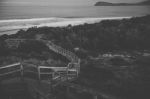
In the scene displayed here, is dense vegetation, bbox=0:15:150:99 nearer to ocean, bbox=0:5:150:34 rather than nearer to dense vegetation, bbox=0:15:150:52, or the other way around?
dense vegetation, bbox=0:15:150:52

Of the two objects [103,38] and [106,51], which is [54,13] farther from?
[106,51]

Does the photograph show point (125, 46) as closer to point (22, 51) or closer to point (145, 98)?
point (22, 51)

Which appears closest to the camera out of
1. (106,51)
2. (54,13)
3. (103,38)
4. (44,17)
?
(106,51)

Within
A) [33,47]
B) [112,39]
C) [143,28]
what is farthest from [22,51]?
[143,28]

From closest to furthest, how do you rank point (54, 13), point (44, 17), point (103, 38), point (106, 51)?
point (106, 51), point (103, 38), point (44, 17), point (54, 13)

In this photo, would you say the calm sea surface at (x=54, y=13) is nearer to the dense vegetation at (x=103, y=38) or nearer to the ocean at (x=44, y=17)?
the ocean at (x=44, y=17)

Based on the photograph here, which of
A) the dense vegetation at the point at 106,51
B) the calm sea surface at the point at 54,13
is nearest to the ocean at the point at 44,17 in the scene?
the calm sea surface at the point at 54,13

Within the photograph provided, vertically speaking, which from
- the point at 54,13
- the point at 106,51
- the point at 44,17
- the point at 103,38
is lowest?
the point at 106,51

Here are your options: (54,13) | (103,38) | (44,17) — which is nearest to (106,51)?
(103,38)

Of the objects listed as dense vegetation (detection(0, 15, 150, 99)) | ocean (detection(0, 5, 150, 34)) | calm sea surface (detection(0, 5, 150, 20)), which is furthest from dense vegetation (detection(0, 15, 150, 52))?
calm sea surface (detection(0, 5, 150, 20))
